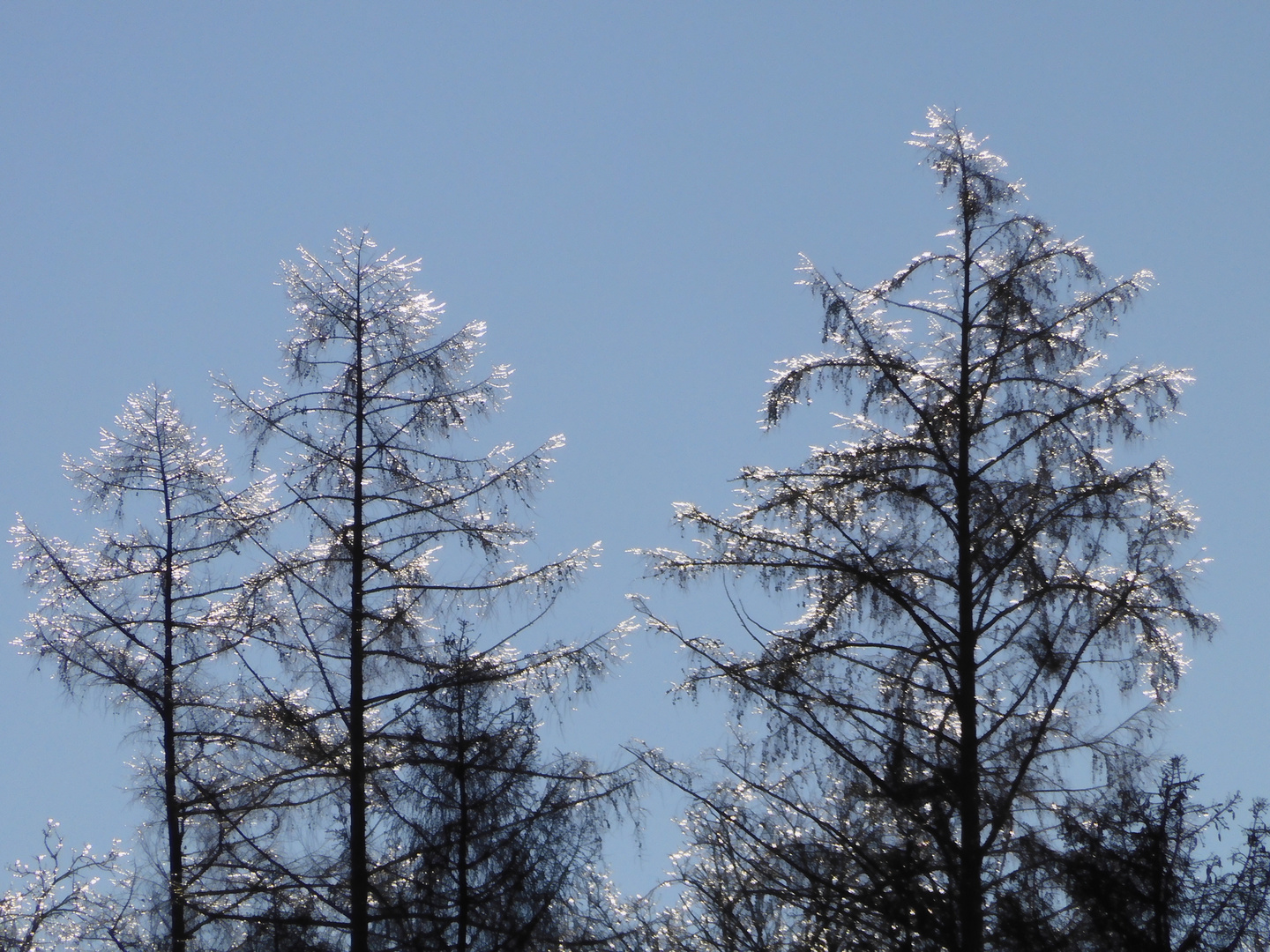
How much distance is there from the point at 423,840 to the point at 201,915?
3169 mm

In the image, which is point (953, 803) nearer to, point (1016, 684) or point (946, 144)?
point (1016, 684)

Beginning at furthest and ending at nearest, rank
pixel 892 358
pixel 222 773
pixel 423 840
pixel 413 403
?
pixel 222 773 → pixel 413 403 → pixel 423 840 → pixel 892 358

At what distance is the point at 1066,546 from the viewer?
10.8 m

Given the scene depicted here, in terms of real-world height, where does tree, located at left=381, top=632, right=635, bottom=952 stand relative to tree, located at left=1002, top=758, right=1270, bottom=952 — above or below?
above

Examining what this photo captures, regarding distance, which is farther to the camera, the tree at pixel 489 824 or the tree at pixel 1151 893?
the tree at pixel 489 824

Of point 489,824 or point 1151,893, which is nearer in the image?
point 1151,893

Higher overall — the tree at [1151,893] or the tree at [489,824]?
the tree at [489,824]

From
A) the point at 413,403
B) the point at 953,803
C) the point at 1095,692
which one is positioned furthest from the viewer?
the point at 413,403

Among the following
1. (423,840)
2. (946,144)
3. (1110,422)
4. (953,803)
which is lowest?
(953,803)

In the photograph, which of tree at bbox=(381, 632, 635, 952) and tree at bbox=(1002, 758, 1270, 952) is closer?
tree at bbox=(1002, 758, 1270, 952)

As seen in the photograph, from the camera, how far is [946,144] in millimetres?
12711

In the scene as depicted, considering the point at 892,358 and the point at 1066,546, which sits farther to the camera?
the point at 892,358

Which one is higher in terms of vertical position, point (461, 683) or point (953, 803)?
point (461, 683)

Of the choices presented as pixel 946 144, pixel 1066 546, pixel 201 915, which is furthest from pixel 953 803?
pixel 201 915
